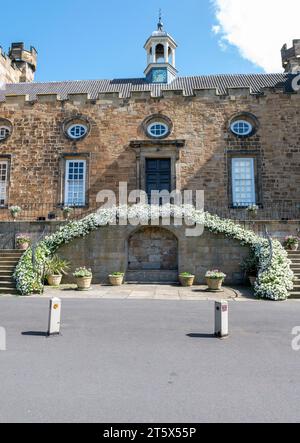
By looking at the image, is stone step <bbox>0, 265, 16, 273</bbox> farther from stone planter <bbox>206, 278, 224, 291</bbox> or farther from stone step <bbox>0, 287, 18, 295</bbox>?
stone planter <bbox>206, 278, 224, 291</bbox>

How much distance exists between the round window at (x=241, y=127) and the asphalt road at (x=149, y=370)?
13.1m

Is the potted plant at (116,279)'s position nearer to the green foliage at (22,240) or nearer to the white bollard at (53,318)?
the green foliage at (22,240)

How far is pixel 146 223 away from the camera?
14.2 metres

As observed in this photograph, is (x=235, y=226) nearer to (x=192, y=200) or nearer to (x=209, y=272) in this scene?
(x=209, y=272)

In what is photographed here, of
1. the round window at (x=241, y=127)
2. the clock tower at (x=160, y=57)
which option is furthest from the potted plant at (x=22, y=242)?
the clock tower at (x=160, y=57)

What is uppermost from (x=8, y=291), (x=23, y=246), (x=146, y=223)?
(x=146, y=223)

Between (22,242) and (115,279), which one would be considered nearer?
(115,279)

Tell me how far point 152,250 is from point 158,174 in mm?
5864

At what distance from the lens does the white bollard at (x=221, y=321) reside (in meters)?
6.55

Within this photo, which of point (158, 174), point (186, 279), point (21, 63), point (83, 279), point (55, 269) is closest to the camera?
point (83, 279)

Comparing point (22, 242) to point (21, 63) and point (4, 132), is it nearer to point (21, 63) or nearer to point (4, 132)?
point (4, 132)

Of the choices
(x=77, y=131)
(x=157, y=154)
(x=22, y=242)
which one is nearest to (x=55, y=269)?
(x=22, y=242)

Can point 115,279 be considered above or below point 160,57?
below

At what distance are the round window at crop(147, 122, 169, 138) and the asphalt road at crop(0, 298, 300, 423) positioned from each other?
13.0 m
